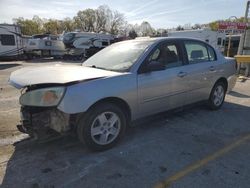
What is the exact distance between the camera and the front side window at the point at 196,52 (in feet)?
15.8

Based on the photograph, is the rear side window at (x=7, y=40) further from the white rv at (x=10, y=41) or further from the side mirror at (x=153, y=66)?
the side mirror at (x=153, y=66)

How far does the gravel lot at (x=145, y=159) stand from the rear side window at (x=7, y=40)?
1837cm

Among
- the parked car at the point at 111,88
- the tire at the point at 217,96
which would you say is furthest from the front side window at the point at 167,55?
the tire at the point at 217,96

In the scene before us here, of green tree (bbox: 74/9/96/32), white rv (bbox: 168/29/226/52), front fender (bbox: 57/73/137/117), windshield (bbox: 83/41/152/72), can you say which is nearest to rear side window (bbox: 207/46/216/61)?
windshield (bbox: 83/41/152/72)

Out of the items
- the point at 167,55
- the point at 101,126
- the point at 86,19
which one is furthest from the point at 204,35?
the point at 86,19

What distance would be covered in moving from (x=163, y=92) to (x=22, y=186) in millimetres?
2587

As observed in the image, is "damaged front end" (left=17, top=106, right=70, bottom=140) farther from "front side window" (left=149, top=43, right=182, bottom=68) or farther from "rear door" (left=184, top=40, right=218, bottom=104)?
"rear door" (left=184, top=40, right=218, bottom=104)

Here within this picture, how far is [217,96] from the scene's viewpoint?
5660 millimetres

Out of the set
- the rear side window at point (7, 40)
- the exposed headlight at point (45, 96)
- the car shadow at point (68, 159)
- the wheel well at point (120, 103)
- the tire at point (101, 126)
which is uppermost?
the rear side window at point (7, 40)

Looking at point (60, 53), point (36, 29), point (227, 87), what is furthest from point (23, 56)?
point (36, 29)

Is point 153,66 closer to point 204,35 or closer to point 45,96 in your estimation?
point 45,96

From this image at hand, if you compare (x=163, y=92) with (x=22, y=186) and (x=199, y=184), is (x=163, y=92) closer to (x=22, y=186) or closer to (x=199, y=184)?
(x=199, y=184)

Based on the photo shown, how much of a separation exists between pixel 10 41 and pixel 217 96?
20098 millimetres

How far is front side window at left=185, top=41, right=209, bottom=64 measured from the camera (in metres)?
4.81
